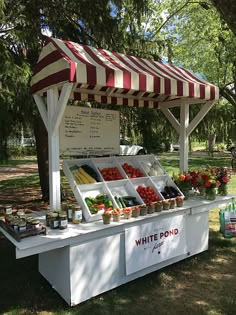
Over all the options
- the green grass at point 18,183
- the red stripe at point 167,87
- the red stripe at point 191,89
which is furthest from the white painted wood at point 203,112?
the green grass at point 18,183

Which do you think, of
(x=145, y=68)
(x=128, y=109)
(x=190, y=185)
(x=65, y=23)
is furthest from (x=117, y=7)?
(x=190, y=185)

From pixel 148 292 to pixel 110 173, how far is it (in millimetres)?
1419

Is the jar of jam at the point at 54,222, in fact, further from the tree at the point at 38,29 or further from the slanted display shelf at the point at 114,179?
the tree at the point at 38,29

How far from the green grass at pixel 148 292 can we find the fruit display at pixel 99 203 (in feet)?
2.73

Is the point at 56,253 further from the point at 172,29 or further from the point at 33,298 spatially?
the point at 172,29

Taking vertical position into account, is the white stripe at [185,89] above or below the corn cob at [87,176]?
above

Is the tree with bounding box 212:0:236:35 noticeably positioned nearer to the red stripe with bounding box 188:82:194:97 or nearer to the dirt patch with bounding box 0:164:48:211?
the red stripe with bounding box 188:82:194:97

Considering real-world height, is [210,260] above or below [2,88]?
below

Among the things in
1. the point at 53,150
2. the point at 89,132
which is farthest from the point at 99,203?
the point at 89,132

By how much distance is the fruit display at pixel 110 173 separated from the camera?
391 centimetres

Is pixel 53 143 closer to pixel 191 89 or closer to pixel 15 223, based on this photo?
pixel 15 223

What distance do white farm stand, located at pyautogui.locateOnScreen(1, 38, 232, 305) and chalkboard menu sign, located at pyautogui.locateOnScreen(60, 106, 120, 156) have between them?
35 centimetres

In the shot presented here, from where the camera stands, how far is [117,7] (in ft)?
18.9

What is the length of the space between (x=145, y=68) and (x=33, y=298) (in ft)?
9.17
